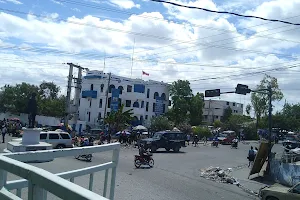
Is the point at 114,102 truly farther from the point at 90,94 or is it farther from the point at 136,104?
the point at 90,94

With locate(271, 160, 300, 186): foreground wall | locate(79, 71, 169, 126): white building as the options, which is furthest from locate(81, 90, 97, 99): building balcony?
locate(271, 160, 300, 186): foreground wall

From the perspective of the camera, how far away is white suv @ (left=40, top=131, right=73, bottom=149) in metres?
25.1

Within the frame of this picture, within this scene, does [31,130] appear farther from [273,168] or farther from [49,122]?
[49,122]

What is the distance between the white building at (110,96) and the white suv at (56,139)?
3836cm

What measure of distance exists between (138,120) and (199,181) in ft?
164

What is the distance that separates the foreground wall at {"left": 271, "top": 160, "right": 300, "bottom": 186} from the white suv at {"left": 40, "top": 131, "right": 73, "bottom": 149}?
49.3 feet

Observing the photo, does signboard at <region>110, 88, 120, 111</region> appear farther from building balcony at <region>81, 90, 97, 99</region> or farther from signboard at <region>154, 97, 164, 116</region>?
signboard at <region>154, 97, 164, 116</region>

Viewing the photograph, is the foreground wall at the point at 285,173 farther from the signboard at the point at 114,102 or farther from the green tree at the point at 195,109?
the green tree at the point at 195,109

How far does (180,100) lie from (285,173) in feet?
160

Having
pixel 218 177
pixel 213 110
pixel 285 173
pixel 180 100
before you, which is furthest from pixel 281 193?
pixel 213 110

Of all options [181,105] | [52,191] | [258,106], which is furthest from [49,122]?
[52,191]

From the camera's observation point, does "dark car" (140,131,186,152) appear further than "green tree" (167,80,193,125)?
No

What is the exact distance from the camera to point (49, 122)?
2347 inches

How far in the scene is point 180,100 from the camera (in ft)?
220
